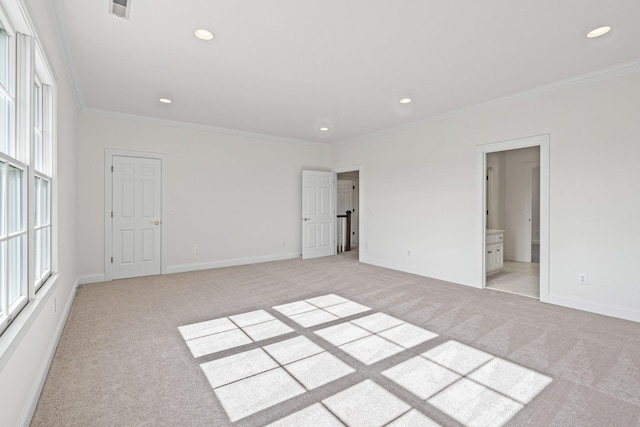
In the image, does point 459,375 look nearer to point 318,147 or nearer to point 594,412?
point 594,412

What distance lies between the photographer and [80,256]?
4.83 metres

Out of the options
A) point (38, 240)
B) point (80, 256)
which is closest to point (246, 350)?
point (38, 240)

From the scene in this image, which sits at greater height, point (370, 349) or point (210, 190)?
point (210, 190)

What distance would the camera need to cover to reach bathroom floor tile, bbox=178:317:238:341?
2.96 meters

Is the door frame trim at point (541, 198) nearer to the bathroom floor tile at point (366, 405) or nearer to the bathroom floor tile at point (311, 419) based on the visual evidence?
the bathroom floor tile at point (366, 405)

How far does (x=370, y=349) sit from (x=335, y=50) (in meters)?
2.73

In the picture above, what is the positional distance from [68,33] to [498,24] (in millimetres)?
3608

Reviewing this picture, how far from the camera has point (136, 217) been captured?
528cm

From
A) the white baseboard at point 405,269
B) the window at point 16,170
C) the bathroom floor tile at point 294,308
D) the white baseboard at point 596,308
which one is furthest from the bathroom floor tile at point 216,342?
the white baseboard at point 596,308

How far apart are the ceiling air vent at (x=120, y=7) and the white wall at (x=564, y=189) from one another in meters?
4.37

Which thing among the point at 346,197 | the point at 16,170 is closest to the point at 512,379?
the point at 16,170

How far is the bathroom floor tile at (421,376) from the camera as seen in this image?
6.73ft

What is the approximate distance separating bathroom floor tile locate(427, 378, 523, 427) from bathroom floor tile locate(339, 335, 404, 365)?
56 centimetres

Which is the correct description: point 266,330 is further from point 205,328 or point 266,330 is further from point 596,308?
point 596,308
